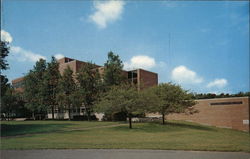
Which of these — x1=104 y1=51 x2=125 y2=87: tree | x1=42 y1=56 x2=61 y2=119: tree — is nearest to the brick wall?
x1=104 y1=51 x2=125 y2=87: tree

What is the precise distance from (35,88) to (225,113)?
2874cm

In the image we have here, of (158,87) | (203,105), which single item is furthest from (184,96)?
(203,105)

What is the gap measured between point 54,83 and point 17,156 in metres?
30.2

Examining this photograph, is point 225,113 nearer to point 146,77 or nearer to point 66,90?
point 146,77

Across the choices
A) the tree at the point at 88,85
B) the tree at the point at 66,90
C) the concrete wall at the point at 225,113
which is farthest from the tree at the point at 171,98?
the tree at the point at 66,90

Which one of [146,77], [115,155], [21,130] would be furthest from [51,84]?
[115,155]

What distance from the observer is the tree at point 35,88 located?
110 feet

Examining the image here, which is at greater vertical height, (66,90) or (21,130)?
(66,90)

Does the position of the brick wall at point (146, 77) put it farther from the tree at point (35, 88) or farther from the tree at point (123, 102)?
the tree at point (123, 102)

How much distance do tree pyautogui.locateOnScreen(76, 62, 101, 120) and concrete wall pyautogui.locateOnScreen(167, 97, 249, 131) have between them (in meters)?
14.4

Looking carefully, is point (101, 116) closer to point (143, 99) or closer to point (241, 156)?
point (143, 99)

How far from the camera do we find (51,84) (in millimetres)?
35125

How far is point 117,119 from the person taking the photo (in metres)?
31.3

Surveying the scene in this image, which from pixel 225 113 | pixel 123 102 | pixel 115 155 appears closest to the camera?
pixel 115 155
